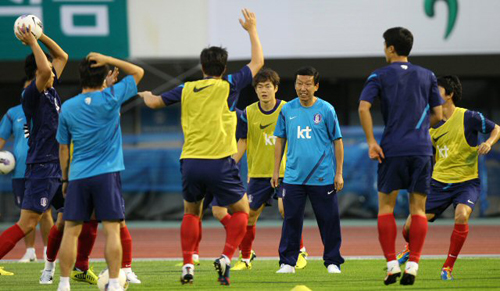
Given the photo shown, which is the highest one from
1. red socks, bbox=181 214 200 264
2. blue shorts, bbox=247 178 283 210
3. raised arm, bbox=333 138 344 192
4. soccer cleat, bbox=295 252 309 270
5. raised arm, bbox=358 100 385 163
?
raised arm, bbox=358 100 385 163

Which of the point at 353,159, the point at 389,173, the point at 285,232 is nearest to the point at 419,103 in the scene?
the point at 389,173

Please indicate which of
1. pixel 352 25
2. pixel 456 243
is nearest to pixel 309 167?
pixel 456 243

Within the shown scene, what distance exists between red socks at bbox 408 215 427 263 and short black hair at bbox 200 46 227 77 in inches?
94.2

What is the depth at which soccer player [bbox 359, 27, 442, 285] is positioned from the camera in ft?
26.5

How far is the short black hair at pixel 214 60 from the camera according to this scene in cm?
840

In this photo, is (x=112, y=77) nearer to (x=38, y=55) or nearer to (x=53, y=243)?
(x=38, y=55)

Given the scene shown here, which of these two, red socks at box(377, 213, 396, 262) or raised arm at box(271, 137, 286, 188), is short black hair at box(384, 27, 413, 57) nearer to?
red socks at box(377, 213, 396, 262)

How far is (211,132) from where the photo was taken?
837 cm

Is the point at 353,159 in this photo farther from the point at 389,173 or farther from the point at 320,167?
the point at 389,173

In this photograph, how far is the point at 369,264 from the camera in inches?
439

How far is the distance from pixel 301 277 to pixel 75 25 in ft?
30.5

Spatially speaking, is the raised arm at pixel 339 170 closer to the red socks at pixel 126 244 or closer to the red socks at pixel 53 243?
the red socks at pixel 126 244

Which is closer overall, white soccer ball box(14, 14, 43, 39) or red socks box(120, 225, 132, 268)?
red socks box(120, 225, 132, 268)

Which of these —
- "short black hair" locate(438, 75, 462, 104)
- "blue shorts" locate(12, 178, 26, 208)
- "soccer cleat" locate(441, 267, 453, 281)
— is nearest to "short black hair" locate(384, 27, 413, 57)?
"short black hair" locate(438, 75, 462, 104)
